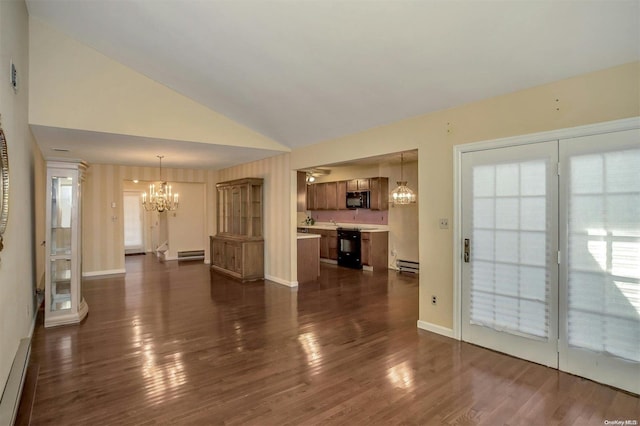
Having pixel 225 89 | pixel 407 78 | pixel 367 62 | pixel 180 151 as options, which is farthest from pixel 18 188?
pixel 407 78

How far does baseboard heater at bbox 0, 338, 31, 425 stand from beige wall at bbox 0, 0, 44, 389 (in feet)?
0.20

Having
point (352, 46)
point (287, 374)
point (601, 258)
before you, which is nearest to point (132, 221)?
point (287, 374)

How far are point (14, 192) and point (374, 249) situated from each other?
648 cm

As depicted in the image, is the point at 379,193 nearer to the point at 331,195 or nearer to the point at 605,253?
the point at 331,195

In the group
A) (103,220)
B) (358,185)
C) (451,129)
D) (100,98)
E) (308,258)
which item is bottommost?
(308,258)

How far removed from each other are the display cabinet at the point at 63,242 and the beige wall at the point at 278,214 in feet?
10.6

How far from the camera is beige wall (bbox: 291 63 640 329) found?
2.77 m

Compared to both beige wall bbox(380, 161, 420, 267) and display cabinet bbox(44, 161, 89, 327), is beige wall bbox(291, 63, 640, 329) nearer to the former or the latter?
beige wall bbox(380, 161, 420, 267)

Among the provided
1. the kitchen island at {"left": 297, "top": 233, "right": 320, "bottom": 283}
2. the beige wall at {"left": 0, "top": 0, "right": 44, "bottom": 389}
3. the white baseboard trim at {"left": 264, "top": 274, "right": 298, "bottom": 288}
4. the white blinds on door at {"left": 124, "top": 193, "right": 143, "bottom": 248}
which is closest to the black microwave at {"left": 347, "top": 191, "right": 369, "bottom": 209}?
the kitchen island at {"left": 297, "top": 233, "right": 320, "bottom": 283}

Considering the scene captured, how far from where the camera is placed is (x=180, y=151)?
6.18 m

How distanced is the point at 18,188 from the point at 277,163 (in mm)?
4118

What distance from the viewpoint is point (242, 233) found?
739 cm

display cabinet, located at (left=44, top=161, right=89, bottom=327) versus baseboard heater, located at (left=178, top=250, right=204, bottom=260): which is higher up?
display cabinet, located at (left=44, top=161, right=89, bottom=327)

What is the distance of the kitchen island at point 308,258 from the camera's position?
268 inches
